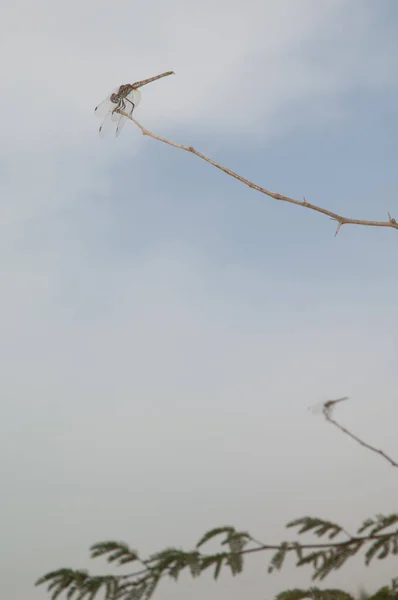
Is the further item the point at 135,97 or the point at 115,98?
the point at 115,98

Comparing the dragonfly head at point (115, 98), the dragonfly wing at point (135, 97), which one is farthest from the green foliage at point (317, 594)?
the dragonfly head at point (115, 98)

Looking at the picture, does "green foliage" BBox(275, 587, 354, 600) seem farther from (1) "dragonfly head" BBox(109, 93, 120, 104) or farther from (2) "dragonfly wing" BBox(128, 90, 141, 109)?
(1) "dragonfly head" BBox(109, 93, 120, 104)

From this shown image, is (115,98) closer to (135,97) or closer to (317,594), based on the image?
(135,97)

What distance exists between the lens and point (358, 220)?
4859 mm

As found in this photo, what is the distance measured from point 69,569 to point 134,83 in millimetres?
5260

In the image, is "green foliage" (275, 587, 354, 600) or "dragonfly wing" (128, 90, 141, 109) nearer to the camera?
"green foliage" (275, 587, 354, 600)

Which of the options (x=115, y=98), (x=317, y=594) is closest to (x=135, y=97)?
(x=115, y=98)

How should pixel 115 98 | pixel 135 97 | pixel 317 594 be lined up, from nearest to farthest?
pixel 317 594, pixel 135 97, pixel 115 98

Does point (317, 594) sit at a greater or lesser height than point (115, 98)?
lesser

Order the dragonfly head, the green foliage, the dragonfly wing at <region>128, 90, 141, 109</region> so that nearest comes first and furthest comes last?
the green foliage → the dragonfly wing at <region>128, 90, 141, 109</region> → the dragonfly head

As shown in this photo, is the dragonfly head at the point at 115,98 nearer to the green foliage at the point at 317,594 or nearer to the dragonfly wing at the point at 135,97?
the dragonfly wing at the point at 135,97

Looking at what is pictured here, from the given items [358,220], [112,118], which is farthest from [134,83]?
[358,220]

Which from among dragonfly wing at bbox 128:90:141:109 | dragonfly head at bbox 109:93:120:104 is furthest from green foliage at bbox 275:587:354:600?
dragonfly head at bbox 109:93:120:104

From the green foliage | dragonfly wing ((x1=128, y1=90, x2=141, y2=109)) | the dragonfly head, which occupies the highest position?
the dragonfly head
